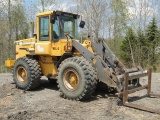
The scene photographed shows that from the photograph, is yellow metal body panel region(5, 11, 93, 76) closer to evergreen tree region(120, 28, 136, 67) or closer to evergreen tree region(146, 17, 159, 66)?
evergreen tree region(120, 28, 136, 67)

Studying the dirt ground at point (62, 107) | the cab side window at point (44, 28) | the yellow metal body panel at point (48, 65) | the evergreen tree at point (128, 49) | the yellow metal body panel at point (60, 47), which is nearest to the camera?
the dirt ground at point (62, 107)

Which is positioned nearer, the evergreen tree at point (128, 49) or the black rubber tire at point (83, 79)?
the black rubber tire at point (83, 79)

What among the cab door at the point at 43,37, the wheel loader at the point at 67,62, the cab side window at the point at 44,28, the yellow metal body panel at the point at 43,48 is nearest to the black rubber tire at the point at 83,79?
the wheel loader at the point at 67,62

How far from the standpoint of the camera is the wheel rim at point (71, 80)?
6.81m

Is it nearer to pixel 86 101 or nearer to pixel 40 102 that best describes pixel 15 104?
pixel 40 102

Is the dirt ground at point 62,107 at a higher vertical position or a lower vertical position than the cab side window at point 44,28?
lower

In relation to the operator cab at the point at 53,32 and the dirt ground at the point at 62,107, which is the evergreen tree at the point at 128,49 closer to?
the dirt ground at the point at 62,107

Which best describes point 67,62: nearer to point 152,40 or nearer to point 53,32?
point 53,32

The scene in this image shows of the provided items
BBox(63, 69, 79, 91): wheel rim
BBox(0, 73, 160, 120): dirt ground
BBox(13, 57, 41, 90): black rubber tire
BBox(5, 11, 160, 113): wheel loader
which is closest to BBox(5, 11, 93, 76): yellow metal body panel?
BBox(5, 11, 160, 113): wheel loader

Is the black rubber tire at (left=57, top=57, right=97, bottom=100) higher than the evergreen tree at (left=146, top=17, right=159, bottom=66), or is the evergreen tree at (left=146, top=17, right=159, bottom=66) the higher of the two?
the evergreen tree at (left=146, top=17, right=159, bottom=66)

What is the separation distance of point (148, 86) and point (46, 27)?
3.73m

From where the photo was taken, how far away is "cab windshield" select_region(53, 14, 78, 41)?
→ 24.6ft

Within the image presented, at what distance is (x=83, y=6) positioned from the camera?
28188mm

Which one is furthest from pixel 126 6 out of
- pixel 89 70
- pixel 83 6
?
pixel 89 70
